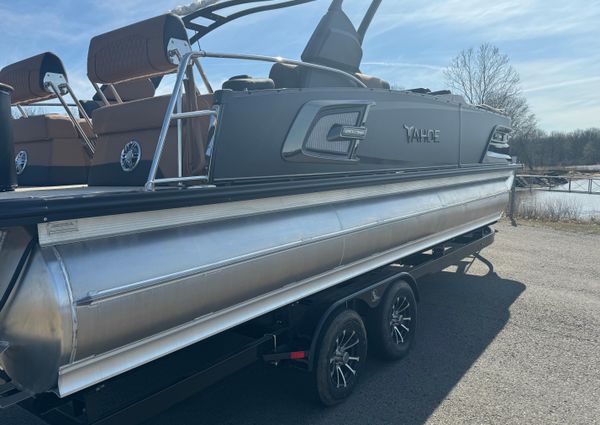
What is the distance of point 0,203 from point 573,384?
156 inches

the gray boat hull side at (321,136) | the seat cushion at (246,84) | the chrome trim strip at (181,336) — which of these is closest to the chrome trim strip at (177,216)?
the gray boat hull side at (321,136)

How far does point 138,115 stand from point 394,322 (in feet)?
8.49

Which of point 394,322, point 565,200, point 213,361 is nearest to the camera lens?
point 213,361

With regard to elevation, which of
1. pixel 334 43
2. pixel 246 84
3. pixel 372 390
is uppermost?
pixel 334 43

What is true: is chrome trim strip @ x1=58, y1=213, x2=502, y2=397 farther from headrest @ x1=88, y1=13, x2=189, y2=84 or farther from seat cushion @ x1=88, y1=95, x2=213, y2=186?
headrest @ x1=88, y1=13, x2=189, y2=84

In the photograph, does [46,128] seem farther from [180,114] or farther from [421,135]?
[421,135]

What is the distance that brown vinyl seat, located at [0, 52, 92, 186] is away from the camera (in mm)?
4004

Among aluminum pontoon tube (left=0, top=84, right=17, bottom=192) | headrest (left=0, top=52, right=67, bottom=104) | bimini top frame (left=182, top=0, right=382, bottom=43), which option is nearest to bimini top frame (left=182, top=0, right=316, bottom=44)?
bimini top frame (left=182, top=0, right=382, bottom=43)

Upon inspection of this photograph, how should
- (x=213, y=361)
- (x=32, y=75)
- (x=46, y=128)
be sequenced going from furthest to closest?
(x=46, y=128)
(x=32, y=75)
(x=213, y=361)

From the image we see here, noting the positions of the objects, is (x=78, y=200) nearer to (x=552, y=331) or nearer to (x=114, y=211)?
(x=114, y=211)

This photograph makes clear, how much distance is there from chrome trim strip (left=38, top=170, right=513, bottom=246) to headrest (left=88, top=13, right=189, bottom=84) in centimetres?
90

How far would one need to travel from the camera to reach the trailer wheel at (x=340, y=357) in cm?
323

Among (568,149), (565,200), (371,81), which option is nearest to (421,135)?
(371,81)

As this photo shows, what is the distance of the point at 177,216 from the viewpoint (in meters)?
2.29
